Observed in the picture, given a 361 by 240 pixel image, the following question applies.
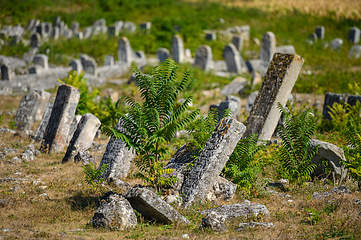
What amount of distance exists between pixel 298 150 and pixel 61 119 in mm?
5978

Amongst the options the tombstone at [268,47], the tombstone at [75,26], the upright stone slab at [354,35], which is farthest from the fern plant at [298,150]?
the tombstone at [75,26]

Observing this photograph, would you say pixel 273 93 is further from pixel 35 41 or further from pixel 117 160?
pixel 35 41

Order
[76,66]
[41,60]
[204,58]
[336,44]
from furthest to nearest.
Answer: [336,44], [204,58], [76,66], [41,60]

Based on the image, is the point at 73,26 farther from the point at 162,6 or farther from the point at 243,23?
the point at 243,23

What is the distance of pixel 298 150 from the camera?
6.30 m

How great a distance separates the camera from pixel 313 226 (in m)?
4.47

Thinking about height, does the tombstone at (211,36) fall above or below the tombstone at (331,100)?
above

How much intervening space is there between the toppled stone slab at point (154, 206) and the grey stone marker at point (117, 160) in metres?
1.69

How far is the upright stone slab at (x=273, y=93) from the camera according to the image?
24.7 feet

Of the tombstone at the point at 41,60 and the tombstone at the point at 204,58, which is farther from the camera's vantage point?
the tombstone at the point at 204,58

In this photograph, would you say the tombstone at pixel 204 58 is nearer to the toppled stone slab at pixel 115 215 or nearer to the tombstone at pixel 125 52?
the tombstone at pixel 125 52

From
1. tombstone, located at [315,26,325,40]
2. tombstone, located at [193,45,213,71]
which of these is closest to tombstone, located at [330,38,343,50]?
tombstone, located at [315,26,325,40]

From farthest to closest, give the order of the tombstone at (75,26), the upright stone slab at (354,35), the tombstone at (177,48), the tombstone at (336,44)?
the tombstone at (75,26) → the upright stone slab at (354,35) → the tombstone at (336,44) → the tombstone at (177,48)

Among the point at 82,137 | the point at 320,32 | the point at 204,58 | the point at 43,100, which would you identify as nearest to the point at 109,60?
the point at 204,58
